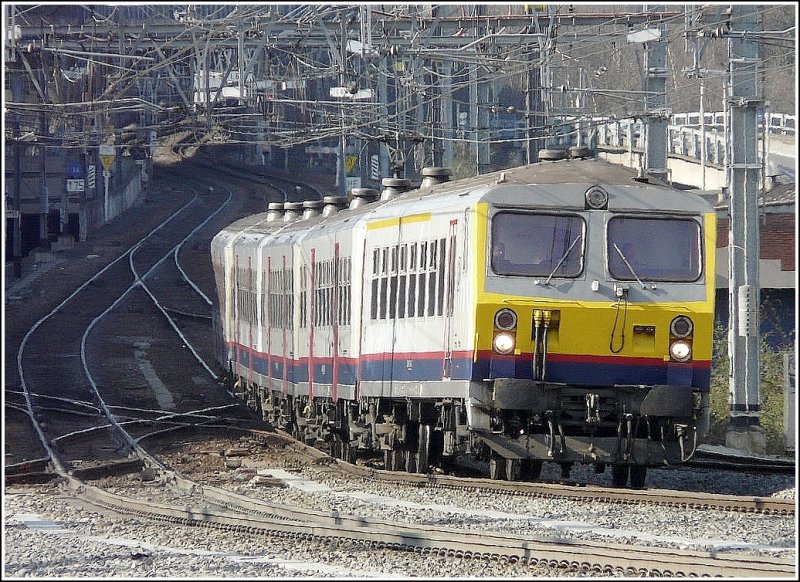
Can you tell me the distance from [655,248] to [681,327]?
0.76m

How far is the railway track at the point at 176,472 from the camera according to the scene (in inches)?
369

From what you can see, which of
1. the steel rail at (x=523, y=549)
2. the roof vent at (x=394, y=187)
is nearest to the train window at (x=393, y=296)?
the roof vent at (x=394, y=187)

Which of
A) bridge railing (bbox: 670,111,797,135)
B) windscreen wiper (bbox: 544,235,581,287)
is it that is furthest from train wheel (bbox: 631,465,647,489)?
bridge railing (bbox: 670,111,797,135)

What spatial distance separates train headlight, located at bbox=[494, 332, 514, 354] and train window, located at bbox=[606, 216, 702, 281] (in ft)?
3.68

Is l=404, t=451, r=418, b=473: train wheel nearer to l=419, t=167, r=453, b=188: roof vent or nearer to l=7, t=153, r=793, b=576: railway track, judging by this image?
l=7, t=153, r=793, b=576: railway track

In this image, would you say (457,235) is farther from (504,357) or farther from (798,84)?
(798,84)

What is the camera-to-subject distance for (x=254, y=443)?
21.6 m

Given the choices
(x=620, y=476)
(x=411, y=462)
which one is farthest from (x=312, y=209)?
(x=620, y=476)

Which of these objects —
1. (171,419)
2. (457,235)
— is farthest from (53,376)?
(457,235)

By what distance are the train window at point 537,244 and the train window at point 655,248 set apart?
33 cm

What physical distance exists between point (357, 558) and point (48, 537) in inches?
119

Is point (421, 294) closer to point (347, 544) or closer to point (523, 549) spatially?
point (347, 544)

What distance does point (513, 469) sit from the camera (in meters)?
14.6

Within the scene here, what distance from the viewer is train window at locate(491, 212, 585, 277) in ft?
44.3
